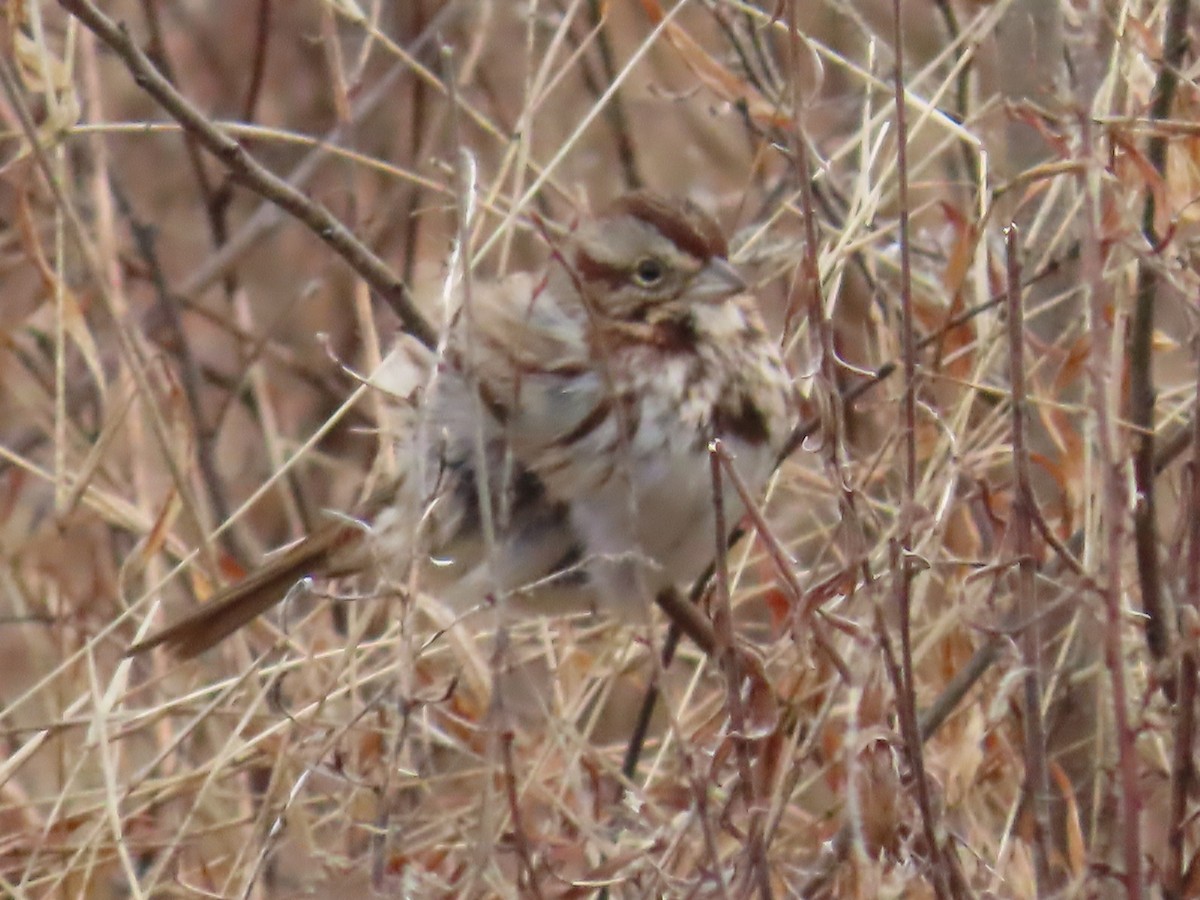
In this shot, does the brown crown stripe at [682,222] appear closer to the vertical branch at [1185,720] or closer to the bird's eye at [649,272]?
the bird's eye at [649,272]

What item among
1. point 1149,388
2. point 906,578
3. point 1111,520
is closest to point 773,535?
point 906,578

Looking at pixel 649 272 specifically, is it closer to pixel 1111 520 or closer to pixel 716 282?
pixel 716 282

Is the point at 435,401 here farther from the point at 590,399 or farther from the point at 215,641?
the point at 215,641

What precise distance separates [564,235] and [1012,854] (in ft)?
2.77

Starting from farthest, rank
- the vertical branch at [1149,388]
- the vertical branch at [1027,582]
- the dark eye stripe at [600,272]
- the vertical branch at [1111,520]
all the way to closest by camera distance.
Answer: the dark eye stripe at [600,272]
the vertical branch at [1149,388]
the vertical branch at [1027,582]
the vertical branch at [1111,520]

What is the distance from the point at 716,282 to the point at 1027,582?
715 millimetres

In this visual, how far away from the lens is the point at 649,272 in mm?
1958

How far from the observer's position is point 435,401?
73.0 inches

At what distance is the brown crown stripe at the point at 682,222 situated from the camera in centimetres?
193

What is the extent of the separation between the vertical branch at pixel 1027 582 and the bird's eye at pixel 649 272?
69 cm

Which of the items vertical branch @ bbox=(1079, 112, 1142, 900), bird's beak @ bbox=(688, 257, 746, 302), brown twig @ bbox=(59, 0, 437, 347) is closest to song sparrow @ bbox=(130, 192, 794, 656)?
bird's beak @ bbox=(688, 257, 746, 302)

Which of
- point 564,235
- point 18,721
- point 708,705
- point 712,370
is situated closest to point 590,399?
point 712,370

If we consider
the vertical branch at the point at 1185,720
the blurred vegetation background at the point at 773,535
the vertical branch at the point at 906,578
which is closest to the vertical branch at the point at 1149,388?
the blurred vegetation background at the point at 773,535

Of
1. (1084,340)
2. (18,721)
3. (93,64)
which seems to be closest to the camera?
(1084,340)
